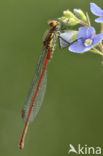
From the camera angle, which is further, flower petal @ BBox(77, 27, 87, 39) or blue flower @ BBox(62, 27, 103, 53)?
flower petal @ BBox(77, 27, 87, 39)

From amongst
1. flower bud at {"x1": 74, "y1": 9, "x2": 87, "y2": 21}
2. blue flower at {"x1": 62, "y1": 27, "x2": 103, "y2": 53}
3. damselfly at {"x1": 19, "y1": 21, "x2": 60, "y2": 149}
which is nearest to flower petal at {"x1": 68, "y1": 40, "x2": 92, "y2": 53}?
blue flower at {"x1": 62, "y1": 27, "x2": 103, "y2": 53}

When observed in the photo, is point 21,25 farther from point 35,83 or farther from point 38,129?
point 35,83

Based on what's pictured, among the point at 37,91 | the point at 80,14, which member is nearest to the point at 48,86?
the point at 37,91

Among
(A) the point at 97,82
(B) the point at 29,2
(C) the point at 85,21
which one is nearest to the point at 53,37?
(C) the point at 85,21

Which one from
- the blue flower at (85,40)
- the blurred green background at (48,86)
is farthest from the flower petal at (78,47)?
the blurred green background at (48,86)

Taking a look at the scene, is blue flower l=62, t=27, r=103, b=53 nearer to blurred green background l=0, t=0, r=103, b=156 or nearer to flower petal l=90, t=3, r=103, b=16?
flower petal l=90, t=3, r=103, b=16

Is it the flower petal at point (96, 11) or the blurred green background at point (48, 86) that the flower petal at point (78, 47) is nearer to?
the flower petal at point (96, 11)

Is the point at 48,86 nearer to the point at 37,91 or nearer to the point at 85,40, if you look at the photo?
the point at 37,91
